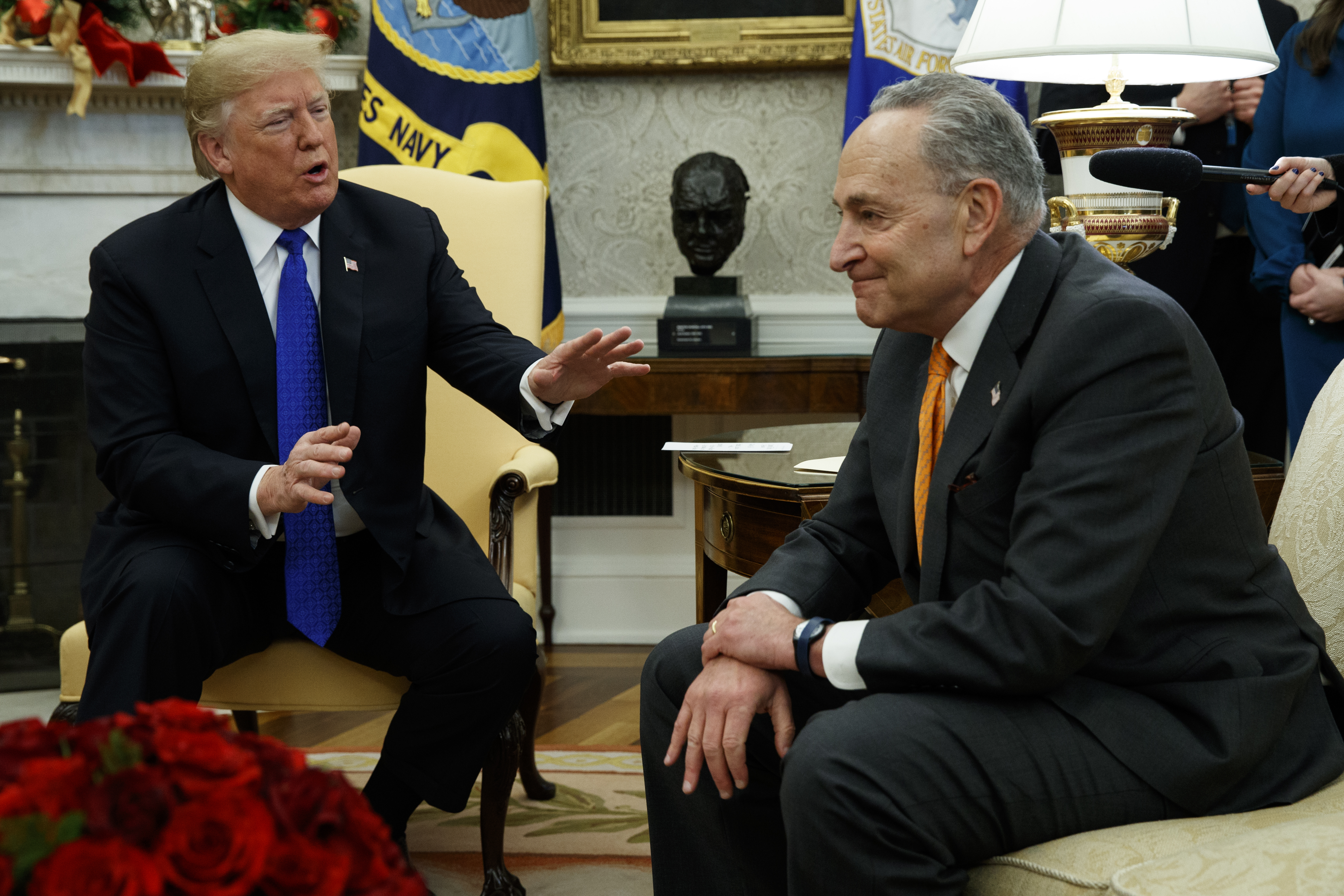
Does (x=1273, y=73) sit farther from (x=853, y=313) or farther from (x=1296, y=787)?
(x=1296, y=787)

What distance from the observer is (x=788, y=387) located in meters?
3.16

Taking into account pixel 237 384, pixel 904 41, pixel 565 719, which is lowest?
pixel 565 719

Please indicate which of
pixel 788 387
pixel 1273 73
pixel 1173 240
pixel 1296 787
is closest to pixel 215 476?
pixel 1296 787

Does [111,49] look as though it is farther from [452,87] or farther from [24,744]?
[24,744]

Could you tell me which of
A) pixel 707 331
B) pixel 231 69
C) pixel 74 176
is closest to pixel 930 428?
pixel 231 69

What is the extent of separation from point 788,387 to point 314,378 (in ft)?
5.12

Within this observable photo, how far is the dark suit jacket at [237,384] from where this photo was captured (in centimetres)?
177

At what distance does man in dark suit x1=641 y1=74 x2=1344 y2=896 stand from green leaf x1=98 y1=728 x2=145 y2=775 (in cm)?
64

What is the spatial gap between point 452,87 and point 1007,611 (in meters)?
2.55

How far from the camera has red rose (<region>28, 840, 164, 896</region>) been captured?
0.65 m

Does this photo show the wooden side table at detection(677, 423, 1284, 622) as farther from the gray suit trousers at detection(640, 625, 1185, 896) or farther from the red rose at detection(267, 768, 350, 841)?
the red rose at detection(267, 768, 350, 841)

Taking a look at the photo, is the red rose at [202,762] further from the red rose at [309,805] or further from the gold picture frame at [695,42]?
the gold picture frame at [695,42]

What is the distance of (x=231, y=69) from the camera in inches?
72.6

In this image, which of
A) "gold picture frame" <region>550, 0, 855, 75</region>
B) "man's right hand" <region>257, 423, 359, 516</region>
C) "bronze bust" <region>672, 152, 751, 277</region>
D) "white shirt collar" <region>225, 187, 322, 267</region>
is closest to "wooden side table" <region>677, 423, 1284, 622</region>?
"man's right hand" <region>257, 423, 359, 516</region>
